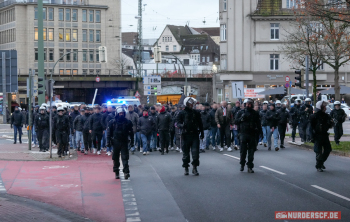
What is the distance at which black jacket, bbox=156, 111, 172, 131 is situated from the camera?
20859mm

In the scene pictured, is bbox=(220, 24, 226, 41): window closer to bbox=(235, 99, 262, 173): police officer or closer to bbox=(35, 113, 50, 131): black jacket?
bbox=(35, 113, 50, 131): black jacket

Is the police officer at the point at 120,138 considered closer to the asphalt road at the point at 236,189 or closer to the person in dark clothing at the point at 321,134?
the asphalt road at the point at 236,189

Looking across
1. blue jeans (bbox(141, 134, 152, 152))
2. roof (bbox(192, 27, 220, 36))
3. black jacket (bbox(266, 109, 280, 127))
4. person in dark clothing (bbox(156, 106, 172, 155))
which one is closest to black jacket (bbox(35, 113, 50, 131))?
blue jeans (bbox(141, 134, 152, 152))

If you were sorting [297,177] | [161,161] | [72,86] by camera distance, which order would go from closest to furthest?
[297,177] < [161,161] < [72,86]

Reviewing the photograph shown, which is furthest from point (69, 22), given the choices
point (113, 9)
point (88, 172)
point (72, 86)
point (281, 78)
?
point (88, 172)

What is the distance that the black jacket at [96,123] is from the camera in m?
20.5

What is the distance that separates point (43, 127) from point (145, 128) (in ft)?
13.0

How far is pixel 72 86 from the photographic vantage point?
245 ft

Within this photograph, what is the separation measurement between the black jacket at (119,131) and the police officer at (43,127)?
328 inches

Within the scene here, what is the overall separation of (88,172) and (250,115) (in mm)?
4570

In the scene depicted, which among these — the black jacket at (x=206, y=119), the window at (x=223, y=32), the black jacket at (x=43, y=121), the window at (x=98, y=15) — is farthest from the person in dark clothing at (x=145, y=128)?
the window at (x=98, y=15)

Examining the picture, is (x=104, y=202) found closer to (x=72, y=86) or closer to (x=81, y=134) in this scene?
(x=81, y=134)

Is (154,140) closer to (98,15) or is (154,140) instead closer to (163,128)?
(163,128)

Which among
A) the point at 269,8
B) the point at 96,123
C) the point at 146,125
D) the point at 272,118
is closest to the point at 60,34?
the point at 269,8
